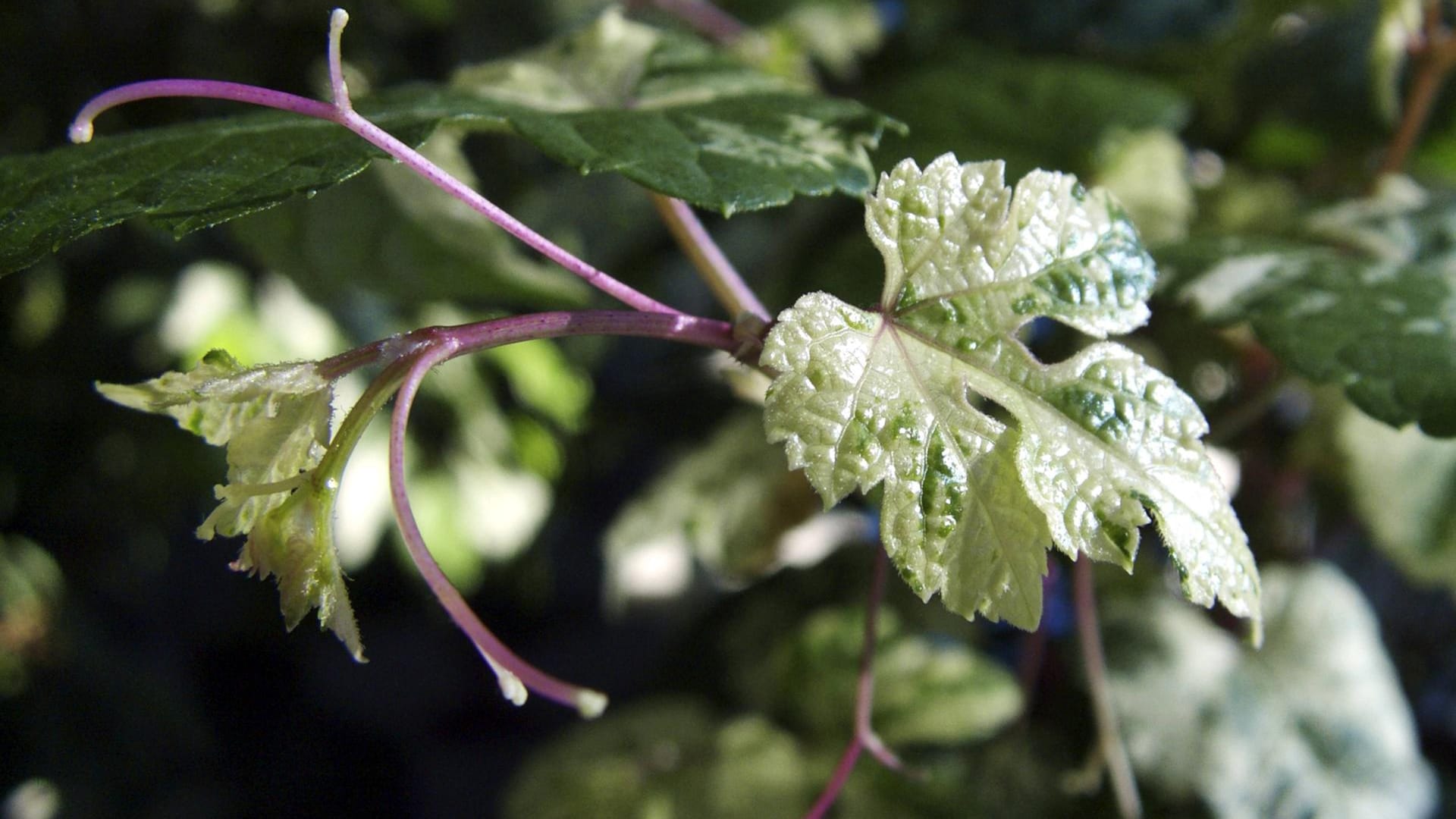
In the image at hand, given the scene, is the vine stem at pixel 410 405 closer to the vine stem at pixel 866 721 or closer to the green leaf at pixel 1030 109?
the vine stem at pixel 866 721

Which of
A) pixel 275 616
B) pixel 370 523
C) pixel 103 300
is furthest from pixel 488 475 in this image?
pixel 275 616

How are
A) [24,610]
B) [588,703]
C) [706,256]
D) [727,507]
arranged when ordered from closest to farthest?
[588,703] < [706,256] < [727,507] < [24,610]

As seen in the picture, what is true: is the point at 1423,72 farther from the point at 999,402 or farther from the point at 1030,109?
the point at 999,402

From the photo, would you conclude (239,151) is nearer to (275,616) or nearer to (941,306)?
(941,306)

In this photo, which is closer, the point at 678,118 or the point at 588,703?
the point at 588,703

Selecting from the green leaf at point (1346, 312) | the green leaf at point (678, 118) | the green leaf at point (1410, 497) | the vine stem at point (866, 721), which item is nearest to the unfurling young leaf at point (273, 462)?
the green leaf at point (678, 118)

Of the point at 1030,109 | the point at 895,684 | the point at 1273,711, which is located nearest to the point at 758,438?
the point at 895,684
